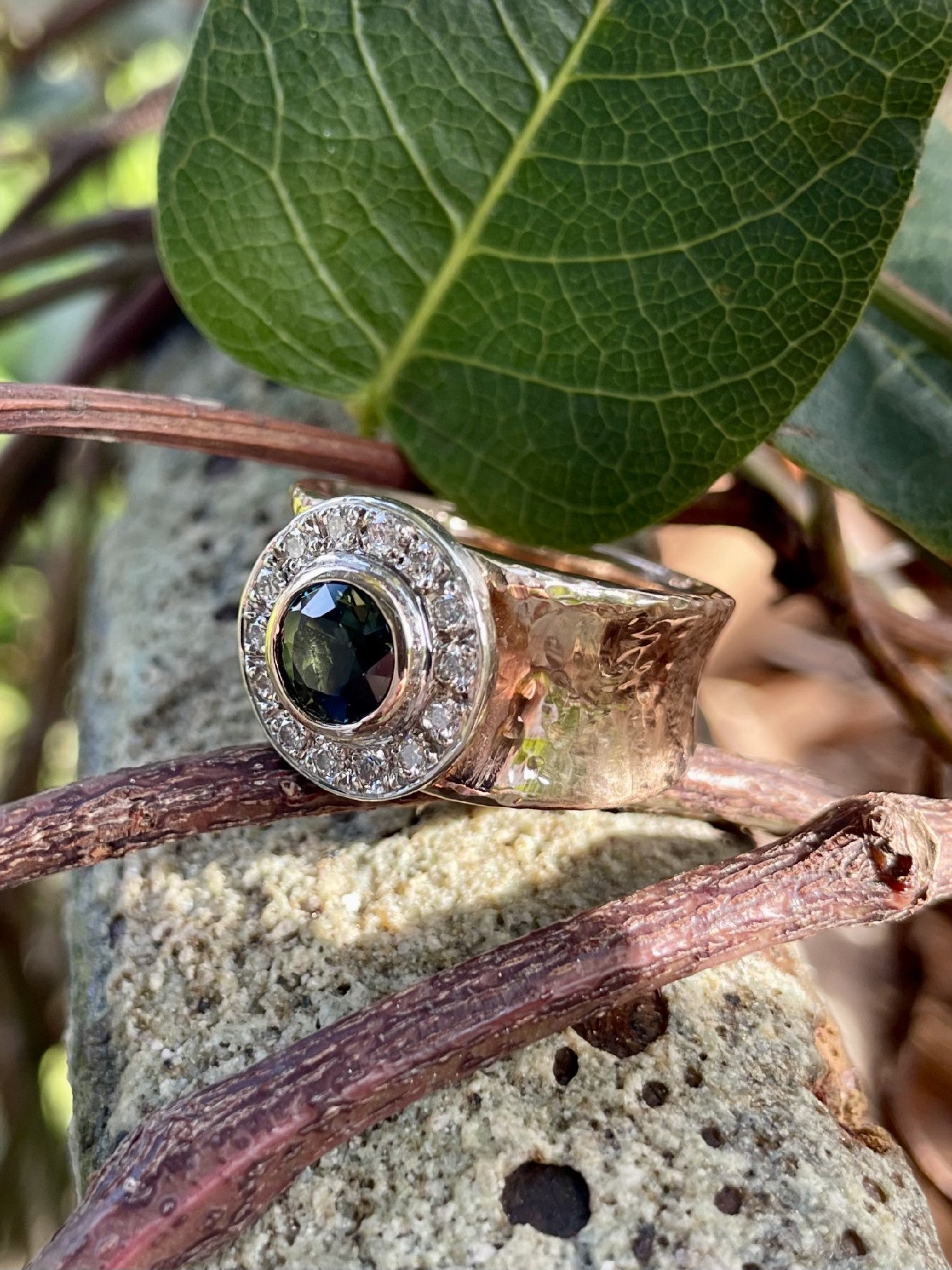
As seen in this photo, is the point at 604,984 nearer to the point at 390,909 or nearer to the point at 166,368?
the point at 390,909

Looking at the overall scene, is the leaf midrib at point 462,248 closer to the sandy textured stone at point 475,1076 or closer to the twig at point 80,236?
the sandy textured stone at point 475,1076

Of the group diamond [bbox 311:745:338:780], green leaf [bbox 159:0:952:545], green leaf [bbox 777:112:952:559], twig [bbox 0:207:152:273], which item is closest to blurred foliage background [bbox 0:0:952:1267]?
twig [bbox 0:207:152:273]

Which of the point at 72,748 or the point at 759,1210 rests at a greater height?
the point at 759,1210

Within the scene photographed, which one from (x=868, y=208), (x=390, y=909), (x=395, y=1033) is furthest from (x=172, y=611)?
(x=868, y=208)

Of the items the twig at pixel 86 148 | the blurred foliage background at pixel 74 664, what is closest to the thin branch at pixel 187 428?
the blurred foliage background at pixel 74 664

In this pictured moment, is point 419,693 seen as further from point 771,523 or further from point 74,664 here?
point 74,664

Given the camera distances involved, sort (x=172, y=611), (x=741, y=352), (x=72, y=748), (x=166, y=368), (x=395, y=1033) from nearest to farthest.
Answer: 1. (x=395, y=1033)
2. (x=741, y=352)
3. (x=172, y=611)
4. (x=166, y=368)
5. (x=72, y=748)

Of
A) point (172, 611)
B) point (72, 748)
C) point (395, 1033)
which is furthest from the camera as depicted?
point (72, 748)

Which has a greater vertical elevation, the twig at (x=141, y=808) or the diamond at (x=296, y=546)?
the diamond at (x=296, y=546)
